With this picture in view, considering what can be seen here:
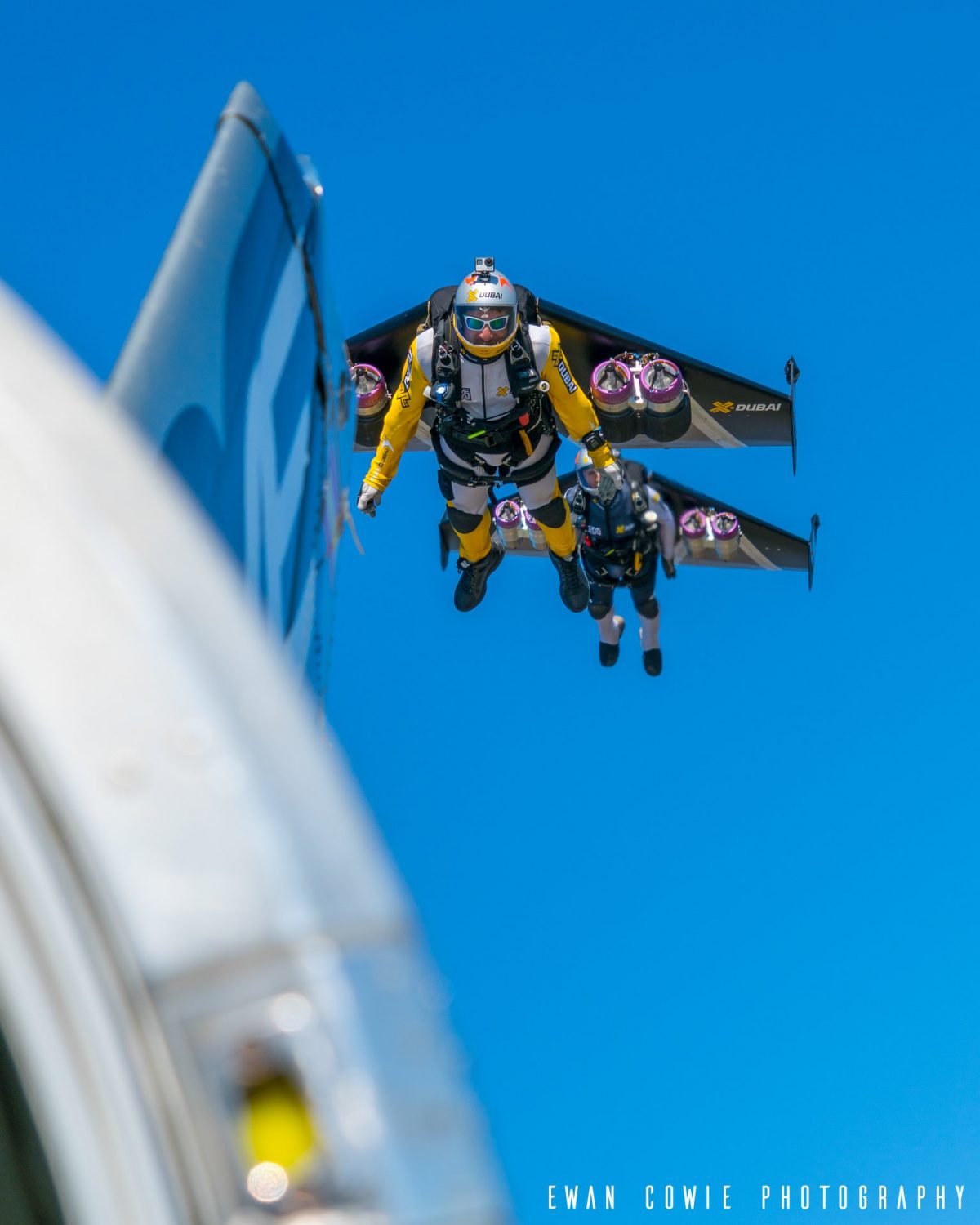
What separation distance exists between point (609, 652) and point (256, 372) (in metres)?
15.6

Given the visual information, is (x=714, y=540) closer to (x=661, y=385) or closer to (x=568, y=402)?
(x=661, y=385)

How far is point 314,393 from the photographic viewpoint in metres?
2.65

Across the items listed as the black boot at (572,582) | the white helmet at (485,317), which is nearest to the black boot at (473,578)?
the black boot at (572,582)

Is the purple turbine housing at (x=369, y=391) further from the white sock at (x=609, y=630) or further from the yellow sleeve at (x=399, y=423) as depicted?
the white sock at (x=609, y=630)

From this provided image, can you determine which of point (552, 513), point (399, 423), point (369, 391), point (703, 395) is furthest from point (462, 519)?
point (703, 395)

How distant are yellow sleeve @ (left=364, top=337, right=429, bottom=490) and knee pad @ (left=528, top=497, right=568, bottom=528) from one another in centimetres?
163

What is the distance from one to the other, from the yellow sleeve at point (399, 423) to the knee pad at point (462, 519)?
4.48ft

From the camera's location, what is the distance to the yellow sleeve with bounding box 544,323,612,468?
10.8m

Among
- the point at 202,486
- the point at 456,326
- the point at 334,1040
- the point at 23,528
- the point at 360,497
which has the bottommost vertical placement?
the point at 334,1040

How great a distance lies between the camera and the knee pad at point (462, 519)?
495 inches

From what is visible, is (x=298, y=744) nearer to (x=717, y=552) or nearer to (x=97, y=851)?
(x=97, y=851)

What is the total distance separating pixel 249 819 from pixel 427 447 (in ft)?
46.1

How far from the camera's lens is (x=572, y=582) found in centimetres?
1384

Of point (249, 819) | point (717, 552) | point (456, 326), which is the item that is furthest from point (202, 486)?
point (717, 552)
